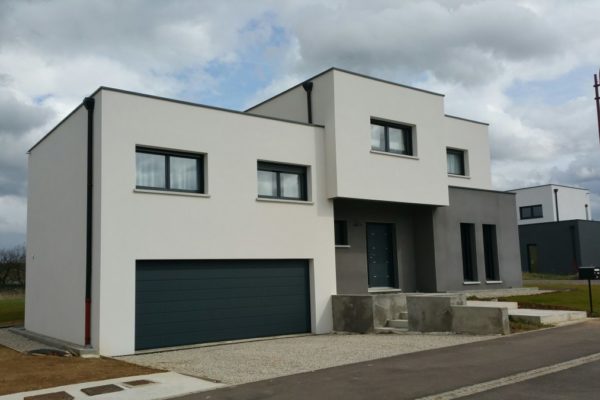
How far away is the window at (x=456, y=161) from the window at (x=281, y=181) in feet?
32.8

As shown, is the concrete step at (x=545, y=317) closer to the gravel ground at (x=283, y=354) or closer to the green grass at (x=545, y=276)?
the gravel ground at (x=283, y=354)

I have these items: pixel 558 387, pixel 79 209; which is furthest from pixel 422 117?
pixel 558 387

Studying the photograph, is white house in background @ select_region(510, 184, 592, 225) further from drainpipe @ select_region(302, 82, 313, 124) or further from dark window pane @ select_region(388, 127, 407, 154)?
drainpipe @ select_region(302, 82, 313, 124)

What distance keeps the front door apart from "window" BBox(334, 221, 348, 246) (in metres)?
29.1

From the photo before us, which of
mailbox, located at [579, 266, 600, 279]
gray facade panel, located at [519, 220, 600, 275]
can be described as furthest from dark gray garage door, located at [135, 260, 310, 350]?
gray facade panel, located at [519, 220, 600, 275]

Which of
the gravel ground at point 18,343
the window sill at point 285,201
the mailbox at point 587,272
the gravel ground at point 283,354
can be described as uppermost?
the window sill at point 285,201

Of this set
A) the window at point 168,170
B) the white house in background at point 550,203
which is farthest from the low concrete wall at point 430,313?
the white house in background at point 550,203

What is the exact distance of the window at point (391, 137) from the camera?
18219 millimetres

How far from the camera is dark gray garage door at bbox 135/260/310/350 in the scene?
13.6 metres

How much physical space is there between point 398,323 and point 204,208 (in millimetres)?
5794

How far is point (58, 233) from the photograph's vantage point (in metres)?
15.4

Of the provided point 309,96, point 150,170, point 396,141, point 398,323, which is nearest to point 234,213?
point 150,170

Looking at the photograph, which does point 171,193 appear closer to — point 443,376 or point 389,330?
point 389,330

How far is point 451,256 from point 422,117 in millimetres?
4885
